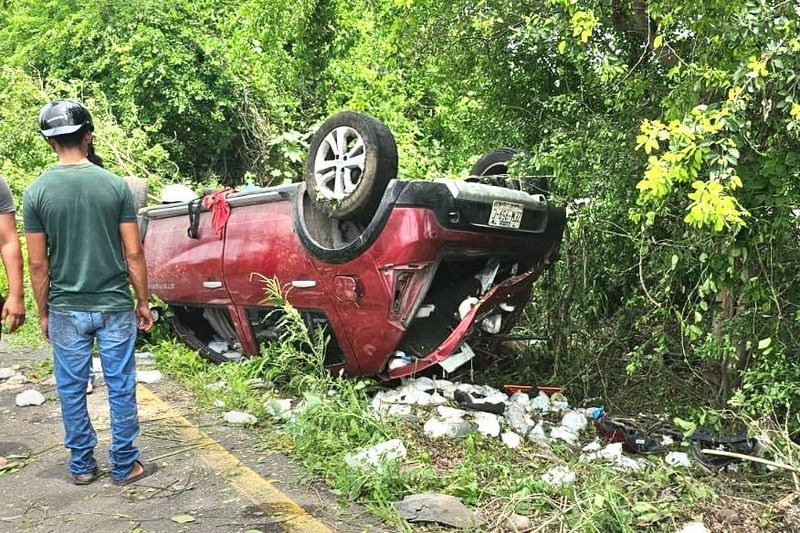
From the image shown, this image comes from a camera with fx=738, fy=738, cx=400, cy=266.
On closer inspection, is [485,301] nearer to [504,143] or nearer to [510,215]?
[510,215]

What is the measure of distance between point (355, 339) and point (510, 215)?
1376mm

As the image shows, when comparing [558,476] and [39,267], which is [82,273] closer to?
[39,267]

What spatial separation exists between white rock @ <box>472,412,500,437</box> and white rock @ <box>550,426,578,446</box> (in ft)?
1.26

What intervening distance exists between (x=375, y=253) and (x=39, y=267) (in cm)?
201

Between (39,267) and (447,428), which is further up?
(39,267)


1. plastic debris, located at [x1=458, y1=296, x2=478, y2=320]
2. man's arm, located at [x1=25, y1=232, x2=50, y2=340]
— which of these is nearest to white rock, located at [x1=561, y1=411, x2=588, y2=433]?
plastic debris, located at [x1=458, y1=296, x2=478, y2=320]

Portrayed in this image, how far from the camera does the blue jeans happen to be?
3637 millimetres

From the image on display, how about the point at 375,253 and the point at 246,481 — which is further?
the point at 375,253

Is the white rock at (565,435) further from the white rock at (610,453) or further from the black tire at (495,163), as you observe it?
the black tire at (495,163)

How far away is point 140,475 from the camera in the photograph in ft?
12.6

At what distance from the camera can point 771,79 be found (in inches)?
135

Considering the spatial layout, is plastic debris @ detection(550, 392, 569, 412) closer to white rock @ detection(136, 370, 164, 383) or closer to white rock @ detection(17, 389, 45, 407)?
white rock @ detection(136, 370, 164, 383)

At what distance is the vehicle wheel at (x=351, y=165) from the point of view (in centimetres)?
479

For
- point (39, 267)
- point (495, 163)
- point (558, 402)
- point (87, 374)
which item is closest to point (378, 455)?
point (87, 374)
